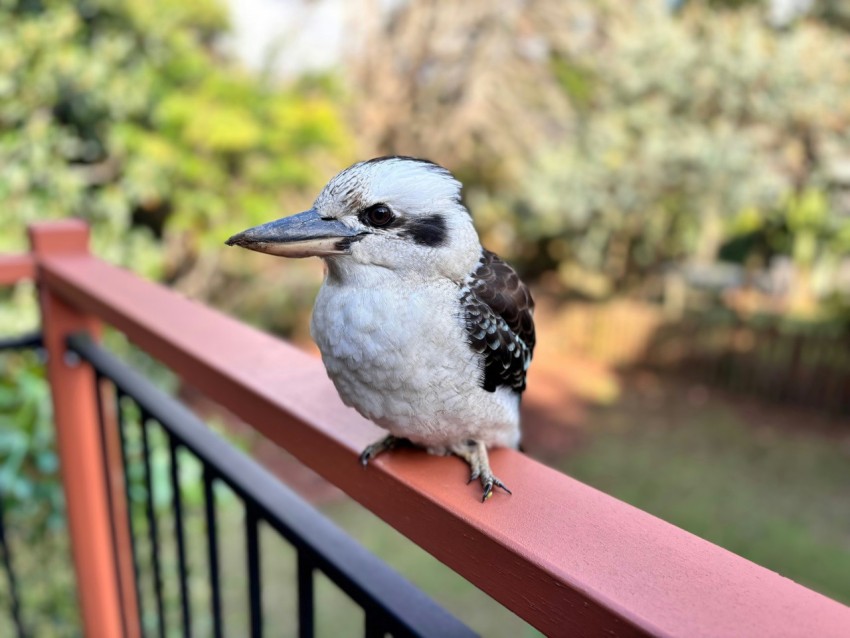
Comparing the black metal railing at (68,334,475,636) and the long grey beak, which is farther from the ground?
the long grey beak

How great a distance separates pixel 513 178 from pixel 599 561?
7.73 m

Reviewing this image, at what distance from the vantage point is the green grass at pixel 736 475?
168 inches

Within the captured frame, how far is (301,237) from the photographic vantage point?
76 centimetres

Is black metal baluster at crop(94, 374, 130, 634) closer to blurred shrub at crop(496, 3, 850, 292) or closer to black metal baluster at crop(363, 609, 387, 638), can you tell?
black metal baluster at crop(363, 609, 387, 638)

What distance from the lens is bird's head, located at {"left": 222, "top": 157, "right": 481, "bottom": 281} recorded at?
79 centimetres

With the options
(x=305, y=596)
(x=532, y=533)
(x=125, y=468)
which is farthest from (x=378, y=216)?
(x=125, y=468)

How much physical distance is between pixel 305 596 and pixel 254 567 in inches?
5.4

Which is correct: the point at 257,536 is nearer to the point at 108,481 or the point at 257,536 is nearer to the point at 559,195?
the point at 108,481

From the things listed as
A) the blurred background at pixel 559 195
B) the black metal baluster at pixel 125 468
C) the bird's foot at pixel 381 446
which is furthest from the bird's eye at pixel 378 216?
the blurred background at pixel 559 195

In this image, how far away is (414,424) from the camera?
81cm

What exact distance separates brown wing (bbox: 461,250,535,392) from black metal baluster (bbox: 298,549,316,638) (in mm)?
344

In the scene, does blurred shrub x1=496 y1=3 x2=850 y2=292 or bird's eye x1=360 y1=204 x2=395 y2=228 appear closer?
bird's eye x1=360 y1=204 x2=395 y2=228

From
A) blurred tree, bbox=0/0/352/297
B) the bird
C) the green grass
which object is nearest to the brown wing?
the bird

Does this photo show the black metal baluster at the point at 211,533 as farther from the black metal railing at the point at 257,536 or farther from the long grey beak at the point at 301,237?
the long grey beak at the point at 301,237
